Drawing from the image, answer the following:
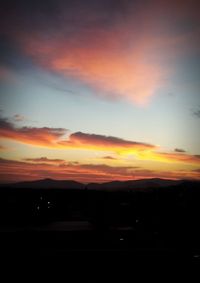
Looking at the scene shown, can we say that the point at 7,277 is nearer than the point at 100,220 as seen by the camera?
Yes

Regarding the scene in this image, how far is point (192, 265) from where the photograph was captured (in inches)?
677

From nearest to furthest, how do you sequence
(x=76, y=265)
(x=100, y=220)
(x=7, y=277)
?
1. (x=7, y=277)
2. (x=76, y=265)
3. (x=100, y=220)

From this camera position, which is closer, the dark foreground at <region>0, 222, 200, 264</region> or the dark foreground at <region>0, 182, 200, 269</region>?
the dark foreground at <region>0, 182, 200, 269</region>

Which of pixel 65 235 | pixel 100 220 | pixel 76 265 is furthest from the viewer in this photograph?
pixel 100 220

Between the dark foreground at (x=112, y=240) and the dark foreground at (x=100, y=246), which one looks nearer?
the dark foreground at (x=112, y=240)

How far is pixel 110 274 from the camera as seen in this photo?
51.4ft

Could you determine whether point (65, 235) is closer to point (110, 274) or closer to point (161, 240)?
point (161, 240)

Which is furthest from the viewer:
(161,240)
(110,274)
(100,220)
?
(100,220)

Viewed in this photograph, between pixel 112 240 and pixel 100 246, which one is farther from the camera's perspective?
pixel 112 240

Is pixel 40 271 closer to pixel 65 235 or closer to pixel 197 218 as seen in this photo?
pixel 65 235

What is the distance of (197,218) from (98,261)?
75.5 feet

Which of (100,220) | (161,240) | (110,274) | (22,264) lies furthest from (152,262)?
(100,220)

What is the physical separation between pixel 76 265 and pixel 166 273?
4165mm

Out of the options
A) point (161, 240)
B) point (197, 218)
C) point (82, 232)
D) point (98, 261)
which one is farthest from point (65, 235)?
point (197, 218)
